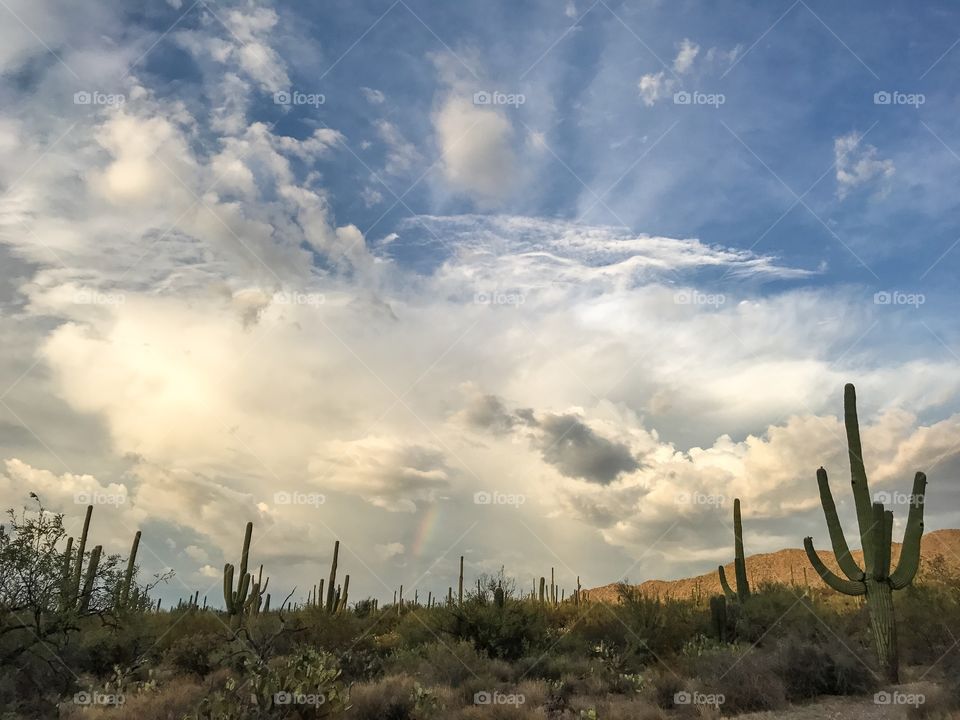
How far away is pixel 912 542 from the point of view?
16.4m

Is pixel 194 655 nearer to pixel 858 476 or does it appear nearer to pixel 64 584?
pixel 64 584

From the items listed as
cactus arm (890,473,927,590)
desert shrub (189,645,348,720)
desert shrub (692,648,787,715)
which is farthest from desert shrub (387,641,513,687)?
cactus arm (890,473,927,590)

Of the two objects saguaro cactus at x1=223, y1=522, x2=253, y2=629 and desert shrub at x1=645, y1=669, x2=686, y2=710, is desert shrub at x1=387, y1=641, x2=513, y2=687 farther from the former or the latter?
saguaro cactus at x1=223, y1=522, x2=253, y2=629

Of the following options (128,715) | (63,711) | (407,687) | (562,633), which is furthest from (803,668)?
(63,711)

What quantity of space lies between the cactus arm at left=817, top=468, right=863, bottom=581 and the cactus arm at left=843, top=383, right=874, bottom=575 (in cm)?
30

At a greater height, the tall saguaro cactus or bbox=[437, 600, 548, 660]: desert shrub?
the tall saguaro cactus

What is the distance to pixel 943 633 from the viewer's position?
18.5 meters

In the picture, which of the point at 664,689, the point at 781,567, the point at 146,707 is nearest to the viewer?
the point at 146,707

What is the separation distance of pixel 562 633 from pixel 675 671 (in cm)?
626
